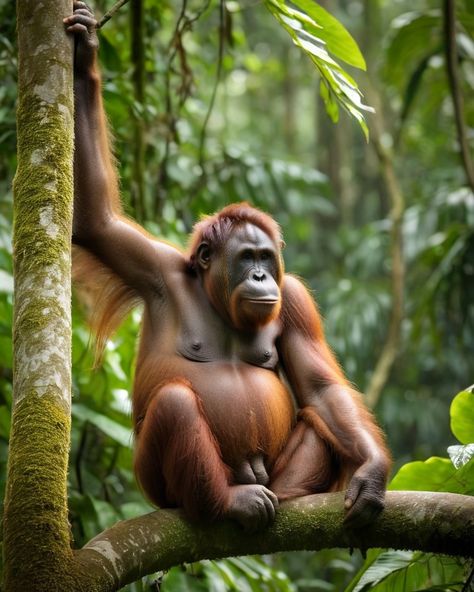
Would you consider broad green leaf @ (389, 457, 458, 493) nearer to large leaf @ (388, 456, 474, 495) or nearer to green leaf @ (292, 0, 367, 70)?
large leaf @ (388, 456, 474, 495)

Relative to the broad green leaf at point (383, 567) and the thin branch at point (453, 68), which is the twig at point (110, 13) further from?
the thin branch at point (453, 68)

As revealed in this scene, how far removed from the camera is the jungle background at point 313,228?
425 centimetres

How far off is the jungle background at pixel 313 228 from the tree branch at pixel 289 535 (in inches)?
11.9

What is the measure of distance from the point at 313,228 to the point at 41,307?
11472mm

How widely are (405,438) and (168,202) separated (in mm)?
6817

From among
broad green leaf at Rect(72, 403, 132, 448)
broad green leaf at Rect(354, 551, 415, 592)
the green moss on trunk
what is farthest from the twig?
broad green leaf at Rect(354, 551, 415, 592)

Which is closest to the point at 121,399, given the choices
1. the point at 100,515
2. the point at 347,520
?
the point at 100,515

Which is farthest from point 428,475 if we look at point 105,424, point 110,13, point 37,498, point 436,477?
point 110,13

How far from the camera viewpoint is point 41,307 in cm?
243

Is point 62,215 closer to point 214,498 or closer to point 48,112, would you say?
point 48,112

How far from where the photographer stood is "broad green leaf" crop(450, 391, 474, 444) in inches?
123

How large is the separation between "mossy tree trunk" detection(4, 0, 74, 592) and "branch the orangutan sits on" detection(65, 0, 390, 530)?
475mm

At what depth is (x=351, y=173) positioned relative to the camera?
53.0ft

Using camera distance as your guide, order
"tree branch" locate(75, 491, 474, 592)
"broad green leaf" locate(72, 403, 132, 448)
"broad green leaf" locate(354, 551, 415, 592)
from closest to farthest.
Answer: "tree branch" locate(75, 491, 474, 592) < "broad green leaf" locate(354, 551, 415, 592) < "broad green leaf" locate(72, 403, 132, 448)
